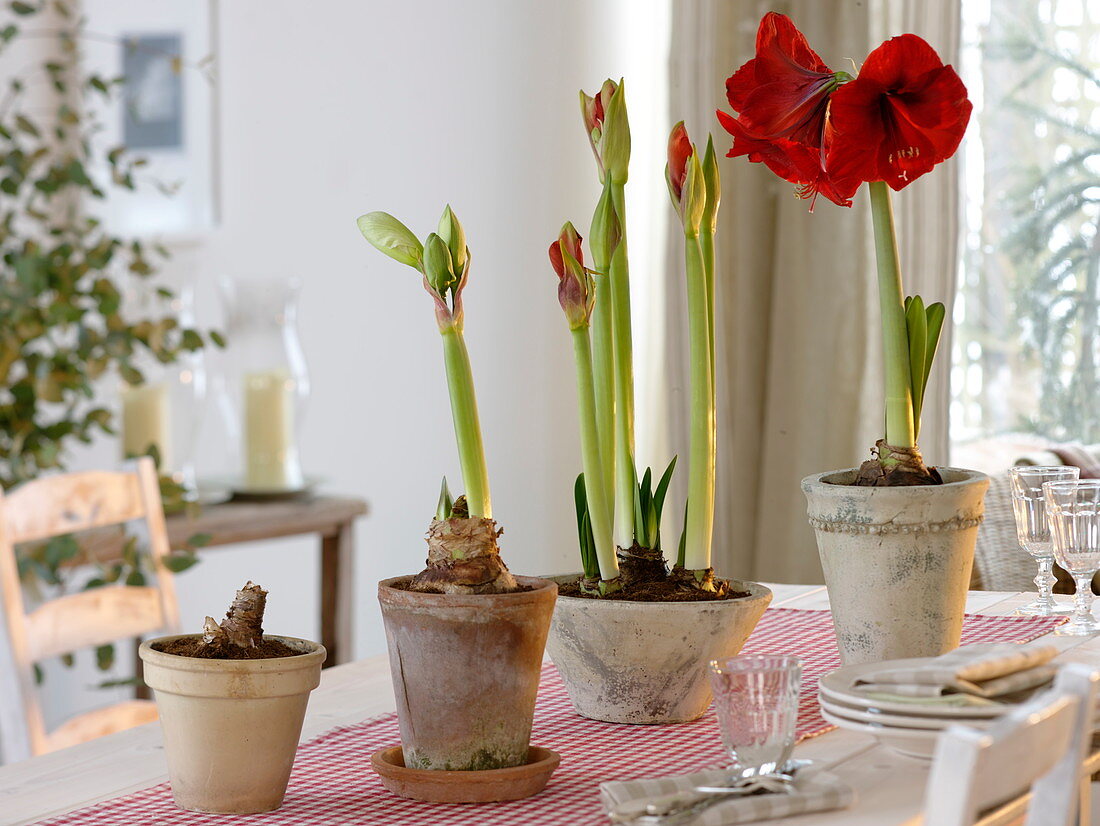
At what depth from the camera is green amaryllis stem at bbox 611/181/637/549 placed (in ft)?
3.64

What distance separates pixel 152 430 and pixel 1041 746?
7.11 ft

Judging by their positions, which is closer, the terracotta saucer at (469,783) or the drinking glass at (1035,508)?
the terracotta saucer at (469,783)

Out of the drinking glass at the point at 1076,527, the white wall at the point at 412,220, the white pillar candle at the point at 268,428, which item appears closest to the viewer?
the drinking glass at the point at 1076,527

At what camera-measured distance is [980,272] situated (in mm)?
2969

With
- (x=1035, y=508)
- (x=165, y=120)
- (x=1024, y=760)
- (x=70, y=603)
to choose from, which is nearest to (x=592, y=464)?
(x=1024, y=760)

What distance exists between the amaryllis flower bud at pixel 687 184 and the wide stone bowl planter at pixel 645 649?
0.94ft

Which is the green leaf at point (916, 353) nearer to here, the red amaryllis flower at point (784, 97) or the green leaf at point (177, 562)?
the red amaryllis flower at point (784, 97)

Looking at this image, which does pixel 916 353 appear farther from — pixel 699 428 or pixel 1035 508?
pixel 1035 508

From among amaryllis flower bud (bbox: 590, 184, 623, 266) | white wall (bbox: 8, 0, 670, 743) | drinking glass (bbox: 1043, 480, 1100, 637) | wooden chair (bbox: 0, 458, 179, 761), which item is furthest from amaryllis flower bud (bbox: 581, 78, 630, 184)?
white wall (bbox: 8, 0, 670, 743)

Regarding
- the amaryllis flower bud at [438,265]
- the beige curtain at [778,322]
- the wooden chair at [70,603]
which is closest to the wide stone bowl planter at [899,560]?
the amaryllis flower bud at [438,265]

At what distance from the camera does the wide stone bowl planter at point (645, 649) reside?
1.06m

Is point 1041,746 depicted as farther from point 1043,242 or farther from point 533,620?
point 1043,242

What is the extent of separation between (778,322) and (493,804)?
7.07 ft

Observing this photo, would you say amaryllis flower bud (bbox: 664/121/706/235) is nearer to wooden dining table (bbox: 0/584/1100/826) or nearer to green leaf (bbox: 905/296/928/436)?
green leaf (bbox: 905/296/928/436)
